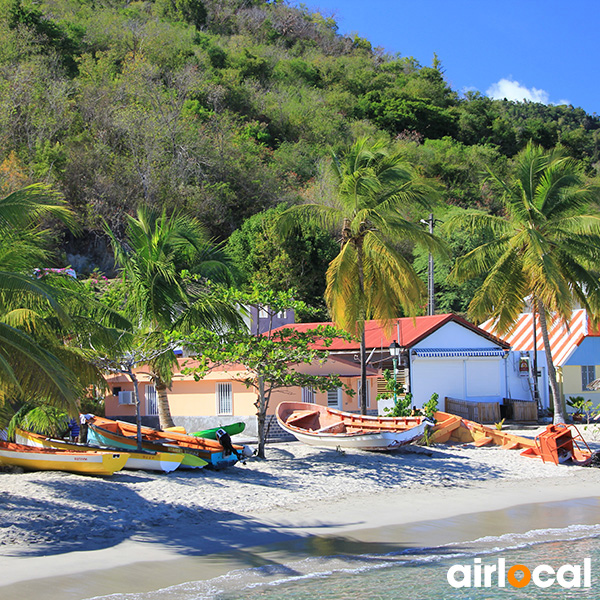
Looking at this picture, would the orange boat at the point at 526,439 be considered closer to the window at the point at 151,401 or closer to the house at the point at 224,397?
the house at the point at 224,397

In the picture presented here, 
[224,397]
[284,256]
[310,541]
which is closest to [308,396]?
[224,397]

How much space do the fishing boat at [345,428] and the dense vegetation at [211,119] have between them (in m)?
16.8

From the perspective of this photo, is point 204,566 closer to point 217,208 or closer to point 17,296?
point 17,296

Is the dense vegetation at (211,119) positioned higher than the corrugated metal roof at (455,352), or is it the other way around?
the dense vegetation at (211,119)

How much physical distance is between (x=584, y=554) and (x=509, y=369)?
17.0 metres

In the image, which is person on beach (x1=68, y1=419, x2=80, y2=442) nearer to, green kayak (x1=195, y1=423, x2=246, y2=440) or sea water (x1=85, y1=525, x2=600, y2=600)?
green kayak (x1=195, y1=423, x2=246, y2=440)

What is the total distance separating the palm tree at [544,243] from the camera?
24109mm

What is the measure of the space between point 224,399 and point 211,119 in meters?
31.1

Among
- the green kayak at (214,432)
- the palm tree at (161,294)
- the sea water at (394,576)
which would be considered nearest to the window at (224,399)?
the palm tree at (161,294)

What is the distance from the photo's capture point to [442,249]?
72.2 ft

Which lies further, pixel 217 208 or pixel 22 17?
pixel 22 17

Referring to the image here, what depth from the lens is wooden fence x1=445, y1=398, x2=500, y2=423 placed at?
86.2ft

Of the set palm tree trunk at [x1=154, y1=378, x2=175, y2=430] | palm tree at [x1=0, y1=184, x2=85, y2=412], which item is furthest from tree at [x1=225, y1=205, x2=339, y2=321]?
palm tree at [x1=0, y1=184, x2=85, y2=412]

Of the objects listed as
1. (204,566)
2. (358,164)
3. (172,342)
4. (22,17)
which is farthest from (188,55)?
(204,566)
